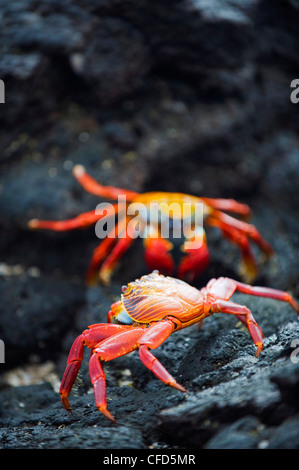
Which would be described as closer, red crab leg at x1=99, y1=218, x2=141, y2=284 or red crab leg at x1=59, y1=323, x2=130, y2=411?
red crab leg at x1=59, y1=323, x2=130, y2=411

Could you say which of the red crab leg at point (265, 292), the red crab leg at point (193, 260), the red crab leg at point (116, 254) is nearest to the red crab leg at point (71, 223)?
the red crab leg at point (116, 254)

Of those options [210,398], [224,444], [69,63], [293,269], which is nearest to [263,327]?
[210,398]

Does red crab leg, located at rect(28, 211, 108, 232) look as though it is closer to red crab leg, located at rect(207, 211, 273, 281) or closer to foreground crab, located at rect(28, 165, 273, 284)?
foreground crab, located at rect(28, 165, 273, 284)

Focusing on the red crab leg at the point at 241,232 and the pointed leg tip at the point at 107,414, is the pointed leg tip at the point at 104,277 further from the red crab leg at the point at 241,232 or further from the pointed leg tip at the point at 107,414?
the pointed leg tip at the point at 107,414

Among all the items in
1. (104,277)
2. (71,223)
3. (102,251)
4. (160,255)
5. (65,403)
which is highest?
(65,403)

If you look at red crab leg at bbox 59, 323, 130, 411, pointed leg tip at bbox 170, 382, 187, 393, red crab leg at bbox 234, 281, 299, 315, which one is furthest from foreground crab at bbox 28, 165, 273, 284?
pointed leg tip at bbox 170, 382, 187, 393

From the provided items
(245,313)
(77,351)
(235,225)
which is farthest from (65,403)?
(235,225)

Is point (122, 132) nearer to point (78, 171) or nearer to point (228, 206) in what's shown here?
point (78, 171)
